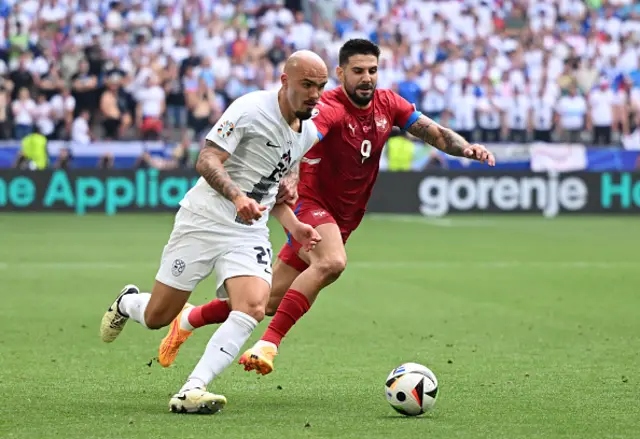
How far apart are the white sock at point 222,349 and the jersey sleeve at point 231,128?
94 centimetres

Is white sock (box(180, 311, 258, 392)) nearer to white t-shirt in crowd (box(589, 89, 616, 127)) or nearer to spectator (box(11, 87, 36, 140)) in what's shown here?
spectator (box(11, 87, 36, 140))

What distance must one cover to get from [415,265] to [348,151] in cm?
820

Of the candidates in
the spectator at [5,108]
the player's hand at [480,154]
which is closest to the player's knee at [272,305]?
the player's hand at [480,154]

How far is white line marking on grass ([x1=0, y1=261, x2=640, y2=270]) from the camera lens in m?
16.1

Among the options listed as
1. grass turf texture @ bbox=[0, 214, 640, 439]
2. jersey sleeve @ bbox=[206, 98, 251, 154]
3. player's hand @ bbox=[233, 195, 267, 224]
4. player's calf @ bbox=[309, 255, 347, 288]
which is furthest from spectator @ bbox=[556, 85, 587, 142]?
player's hand @ bbox=[233, 195, 267, 224]

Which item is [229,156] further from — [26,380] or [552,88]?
[552,88]

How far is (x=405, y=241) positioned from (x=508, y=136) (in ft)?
30.0

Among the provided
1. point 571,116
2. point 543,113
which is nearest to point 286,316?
point 543,113

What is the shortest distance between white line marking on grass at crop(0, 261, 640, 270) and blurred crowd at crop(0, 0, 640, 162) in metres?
10.9

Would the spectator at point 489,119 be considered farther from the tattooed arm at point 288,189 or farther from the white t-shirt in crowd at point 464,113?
the tattooed arm at point 288,189

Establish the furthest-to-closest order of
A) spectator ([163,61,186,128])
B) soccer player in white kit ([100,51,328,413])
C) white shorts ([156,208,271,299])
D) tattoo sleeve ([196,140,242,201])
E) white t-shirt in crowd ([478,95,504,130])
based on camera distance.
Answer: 1. white t-shirt in crowd ([478,95,504,130])
2. spectator ([163,61,186,128])
3. white shorts ([156,208,271,299])
4. soccer player in white kit ([100,51,328,413])
5. tattoo sleeve ([196,140,242,201])

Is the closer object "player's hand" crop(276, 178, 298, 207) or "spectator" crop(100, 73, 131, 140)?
"player's hand" crop(276, 178, 298, 207)

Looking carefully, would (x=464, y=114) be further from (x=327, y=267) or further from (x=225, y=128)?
(x=225, y=128)

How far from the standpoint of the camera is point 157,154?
26.7 metres
